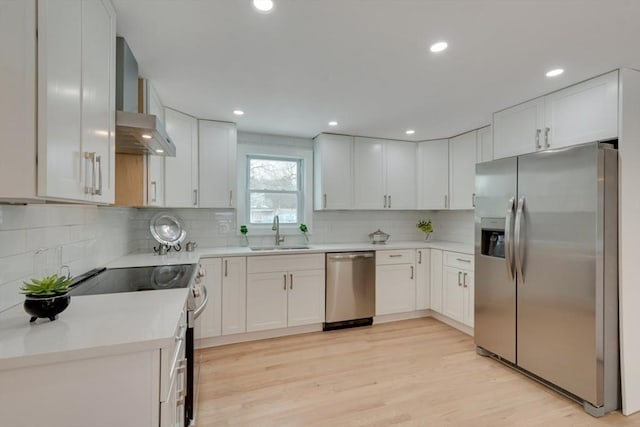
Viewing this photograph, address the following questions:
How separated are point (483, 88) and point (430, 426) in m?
2.45

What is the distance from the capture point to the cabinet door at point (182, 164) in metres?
2.86

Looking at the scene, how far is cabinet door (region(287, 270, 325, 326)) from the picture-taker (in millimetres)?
3240

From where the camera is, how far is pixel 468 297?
3188 mm

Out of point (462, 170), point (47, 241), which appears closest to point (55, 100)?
point (47, 241)

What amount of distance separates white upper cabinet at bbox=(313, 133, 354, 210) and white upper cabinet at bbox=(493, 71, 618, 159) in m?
1.64

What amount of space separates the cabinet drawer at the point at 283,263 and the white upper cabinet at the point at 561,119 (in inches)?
82.6

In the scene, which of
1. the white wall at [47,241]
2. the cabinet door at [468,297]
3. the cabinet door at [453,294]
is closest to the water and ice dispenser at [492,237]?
the cabinet door at [468,297]

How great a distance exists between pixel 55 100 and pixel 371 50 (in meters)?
1.58

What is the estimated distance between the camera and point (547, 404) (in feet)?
6.84

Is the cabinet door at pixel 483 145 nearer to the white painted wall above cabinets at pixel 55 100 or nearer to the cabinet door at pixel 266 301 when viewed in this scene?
the cabinet door at pixel 266 301

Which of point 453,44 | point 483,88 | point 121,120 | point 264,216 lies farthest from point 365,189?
point 121,120

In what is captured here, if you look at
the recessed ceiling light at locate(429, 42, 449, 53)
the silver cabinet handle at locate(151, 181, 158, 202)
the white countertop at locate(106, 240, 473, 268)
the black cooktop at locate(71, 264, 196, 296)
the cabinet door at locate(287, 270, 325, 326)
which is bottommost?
the cabinet door at locate(287, 270, 325, 326)

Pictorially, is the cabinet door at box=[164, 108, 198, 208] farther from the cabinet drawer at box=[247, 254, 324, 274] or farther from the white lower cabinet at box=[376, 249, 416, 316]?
the white lower cabinet at box=[376, 249, 416, 316]

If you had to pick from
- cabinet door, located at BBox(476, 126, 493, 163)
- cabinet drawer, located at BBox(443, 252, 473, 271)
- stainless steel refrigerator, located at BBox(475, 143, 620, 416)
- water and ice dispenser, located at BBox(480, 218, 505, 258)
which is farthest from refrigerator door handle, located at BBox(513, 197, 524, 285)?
cabinet door, located at BBox(476, 126, 493, 163)
